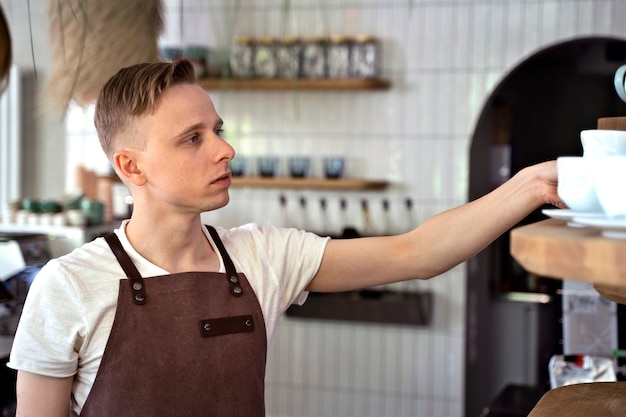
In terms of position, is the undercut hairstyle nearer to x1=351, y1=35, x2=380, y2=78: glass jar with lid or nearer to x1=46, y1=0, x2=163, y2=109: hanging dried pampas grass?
x1=46, y1=0, x2=163, y2=109: hanging dried pampas grass

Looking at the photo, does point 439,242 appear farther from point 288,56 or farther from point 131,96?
point 288,56

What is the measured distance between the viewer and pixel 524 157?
439 centimetres

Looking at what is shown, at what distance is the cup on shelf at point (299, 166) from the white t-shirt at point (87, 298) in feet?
9.48

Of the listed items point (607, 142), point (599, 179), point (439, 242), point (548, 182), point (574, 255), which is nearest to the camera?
point (574, 255)

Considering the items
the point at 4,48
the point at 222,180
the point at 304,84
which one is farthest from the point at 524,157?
the point at 222,180

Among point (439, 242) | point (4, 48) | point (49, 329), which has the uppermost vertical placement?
point (4, 48)

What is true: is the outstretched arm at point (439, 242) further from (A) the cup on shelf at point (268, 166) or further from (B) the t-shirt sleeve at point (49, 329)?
(A) the cup on shelf at point (268, 166)

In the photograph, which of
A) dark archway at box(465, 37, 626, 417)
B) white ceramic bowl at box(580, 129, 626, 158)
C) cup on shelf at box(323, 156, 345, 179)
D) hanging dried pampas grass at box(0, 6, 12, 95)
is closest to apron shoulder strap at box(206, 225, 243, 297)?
white ceramic bowl at box(580, 129, 626, 158)

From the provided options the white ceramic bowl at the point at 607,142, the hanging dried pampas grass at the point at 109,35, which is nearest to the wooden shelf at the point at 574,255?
the white ceramic bowl at the point at 607,142

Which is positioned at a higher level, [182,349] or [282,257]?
[282,257]

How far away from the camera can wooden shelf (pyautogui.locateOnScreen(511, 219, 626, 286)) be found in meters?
0.81

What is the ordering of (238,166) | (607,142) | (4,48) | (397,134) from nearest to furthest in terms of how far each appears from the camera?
1. (607,142)
2. (4,48)
3. (397,134)
4. (238,166)

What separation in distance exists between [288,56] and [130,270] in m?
3.19

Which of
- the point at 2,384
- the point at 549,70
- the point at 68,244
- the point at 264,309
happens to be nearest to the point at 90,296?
the point at 264,309
